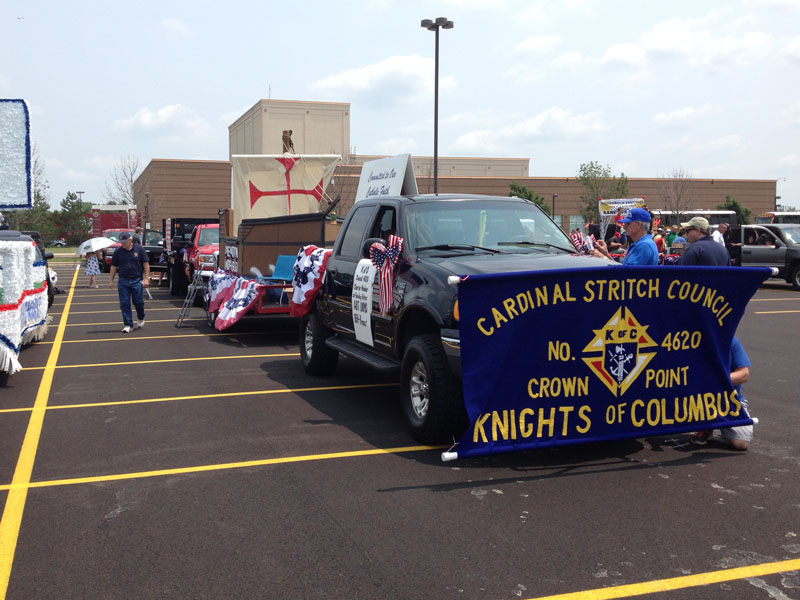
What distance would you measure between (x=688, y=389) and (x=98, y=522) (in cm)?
418

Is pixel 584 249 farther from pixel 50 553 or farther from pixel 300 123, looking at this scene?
pixel 300 123

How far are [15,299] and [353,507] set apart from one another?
6.24 m

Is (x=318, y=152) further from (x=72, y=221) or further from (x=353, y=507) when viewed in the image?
(x=353, y=507)

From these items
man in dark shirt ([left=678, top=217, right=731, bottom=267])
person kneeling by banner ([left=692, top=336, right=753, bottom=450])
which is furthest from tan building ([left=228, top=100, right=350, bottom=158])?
person kneeling by banner ([left=692, top=336, right=753, bottom=450])

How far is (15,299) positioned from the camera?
9.37 metres

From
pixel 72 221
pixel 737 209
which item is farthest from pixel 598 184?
pixel 72 221

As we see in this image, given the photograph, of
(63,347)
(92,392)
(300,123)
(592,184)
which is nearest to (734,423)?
(92,392)

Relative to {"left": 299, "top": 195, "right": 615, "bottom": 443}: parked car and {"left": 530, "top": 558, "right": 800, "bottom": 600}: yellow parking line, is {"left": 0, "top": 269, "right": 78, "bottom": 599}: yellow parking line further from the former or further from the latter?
{"left": 299, "top": 195, "right": 615, "bottom": 443}: parked car

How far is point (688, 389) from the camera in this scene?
5938mm

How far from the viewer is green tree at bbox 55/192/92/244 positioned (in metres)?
104

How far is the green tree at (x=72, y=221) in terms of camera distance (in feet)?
341

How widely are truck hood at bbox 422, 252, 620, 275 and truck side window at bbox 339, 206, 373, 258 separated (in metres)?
1.73

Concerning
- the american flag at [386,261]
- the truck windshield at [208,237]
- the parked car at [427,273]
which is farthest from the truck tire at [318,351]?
the truck windshield at [208,237]

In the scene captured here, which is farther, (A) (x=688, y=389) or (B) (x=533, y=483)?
(A) (x=688, y=389)
